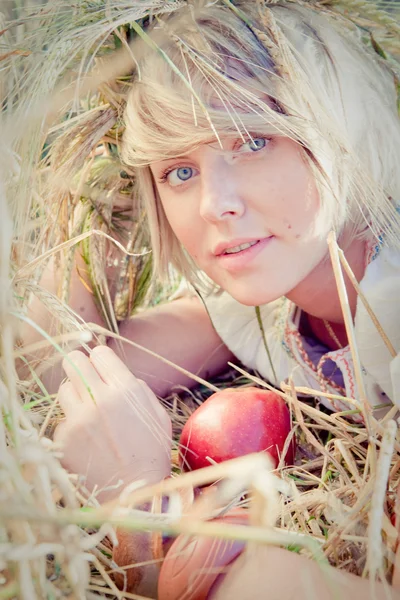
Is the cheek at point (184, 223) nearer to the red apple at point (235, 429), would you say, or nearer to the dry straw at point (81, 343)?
the dry straw at point (81, 343)

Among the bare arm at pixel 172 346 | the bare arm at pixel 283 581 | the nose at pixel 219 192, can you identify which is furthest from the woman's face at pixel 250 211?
the bare arm at pixel 283 581

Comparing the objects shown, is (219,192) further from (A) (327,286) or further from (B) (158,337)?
(B) (158,337)

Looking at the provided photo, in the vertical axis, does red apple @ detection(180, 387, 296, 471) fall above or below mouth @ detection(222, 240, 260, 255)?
below

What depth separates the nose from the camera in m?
1.20

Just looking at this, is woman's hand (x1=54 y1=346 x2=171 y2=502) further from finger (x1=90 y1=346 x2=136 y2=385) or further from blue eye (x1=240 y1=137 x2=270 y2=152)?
blue eye (x1=240 y1=137 x2=270 y2=152)

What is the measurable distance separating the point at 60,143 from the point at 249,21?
535 mm

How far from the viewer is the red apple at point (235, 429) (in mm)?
1204

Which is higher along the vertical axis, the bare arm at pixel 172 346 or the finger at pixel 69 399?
the finger at pixel 69 399

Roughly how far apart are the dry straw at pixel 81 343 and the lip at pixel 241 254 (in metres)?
0.18

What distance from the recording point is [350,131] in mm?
1309

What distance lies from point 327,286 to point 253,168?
1.41 feet

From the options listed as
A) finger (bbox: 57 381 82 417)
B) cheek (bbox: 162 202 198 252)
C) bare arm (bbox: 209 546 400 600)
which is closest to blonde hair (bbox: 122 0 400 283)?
cheek (bbox: 162 202 198 252)

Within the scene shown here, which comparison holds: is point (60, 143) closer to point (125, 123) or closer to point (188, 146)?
point (125, 123)

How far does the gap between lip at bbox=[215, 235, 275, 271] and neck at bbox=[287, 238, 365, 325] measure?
0.26 m
